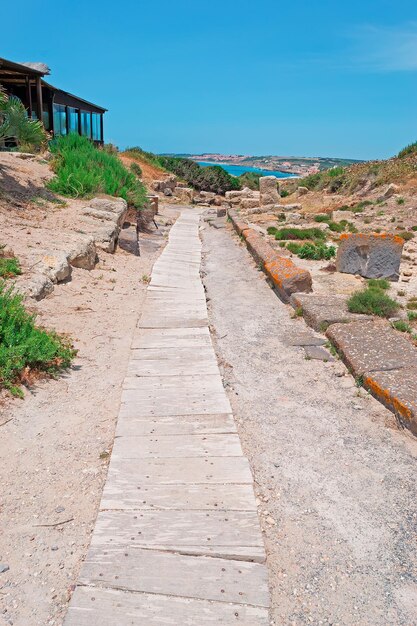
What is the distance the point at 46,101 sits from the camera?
72.9 ft

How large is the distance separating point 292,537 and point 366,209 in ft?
54.2

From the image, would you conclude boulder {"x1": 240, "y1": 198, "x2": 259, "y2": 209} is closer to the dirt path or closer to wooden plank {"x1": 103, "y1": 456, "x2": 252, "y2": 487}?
the dirt path

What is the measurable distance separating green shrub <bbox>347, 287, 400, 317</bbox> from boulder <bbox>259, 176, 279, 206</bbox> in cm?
1710

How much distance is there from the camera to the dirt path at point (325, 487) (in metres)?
2.17

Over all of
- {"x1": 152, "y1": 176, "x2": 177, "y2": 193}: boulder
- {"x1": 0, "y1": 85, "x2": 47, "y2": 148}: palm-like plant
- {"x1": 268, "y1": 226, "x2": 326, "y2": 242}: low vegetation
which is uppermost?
{"x1": 0, "y1": 85, "x2": 47, "y2": 148}: palm-like plant

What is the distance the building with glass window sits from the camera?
18.9m

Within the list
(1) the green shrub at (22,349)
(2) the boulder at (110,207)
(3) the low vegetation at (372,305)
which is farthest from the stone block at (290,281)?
(2) the boulder at (110,207)

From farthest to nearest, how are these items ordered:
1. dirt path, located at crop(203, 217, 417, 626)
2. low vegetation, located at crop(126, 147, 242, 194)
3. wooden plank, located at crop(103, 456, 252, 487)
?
low vegetation, located at crop(126, 147, 242, 194), wooden plank, located at crop(103, 456, 252, 487), dirt path, located at crop(203, 217, 417, 626)

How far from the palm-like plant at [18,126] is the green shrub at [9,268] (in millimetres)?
5226

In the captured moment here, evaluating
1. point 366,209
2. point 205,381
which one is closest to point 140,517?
point 205,381

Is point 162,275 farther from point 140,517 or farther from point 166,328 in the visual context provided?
point 140,517

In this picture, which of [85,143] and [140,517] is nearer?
[140,517]

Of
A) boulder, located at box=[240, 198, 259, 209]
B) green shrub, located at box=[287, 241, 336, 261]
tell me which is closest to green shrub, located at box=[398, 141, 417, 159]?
boulder, located at box=[240, 198, 259, 209]

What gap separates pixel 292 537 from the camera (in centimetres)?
250
